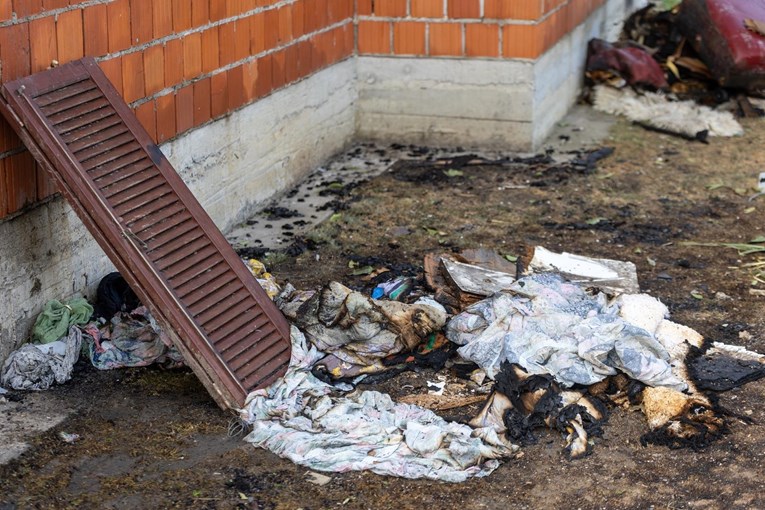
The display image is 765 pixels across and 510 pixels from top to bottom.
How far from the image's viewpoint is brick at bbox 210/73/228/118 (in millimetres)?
7031

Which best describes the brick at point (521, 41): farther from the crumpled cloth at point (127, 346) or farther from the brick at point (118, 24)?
the crumpled cloth at point (127, 346)

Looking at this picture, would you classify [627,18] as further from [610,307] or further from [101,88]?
[101,88]

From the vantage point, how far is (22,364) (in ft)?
17.0

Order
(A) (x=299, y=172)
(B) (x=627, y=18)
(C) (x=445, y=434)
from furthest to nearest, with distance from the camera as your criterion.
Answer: (B) (x=627, y=18) → (A) (x=299, y=172) → (C) (x=445, y=434)

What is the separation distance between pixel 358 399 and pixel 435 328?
704 millimetres

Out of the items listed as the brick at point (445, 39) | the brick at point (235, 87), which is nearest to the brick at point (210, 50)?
the brick at point (235, 87)

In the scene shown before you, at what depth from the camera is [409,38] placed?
30.6 feet

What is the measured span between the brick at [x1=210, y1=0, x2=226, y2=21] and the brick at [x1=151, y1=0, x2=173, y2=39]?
514 mm

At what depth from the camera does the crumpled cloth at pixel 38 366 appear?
17.0 ft

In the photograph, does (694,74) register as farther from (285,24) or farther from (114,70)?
(114,70)

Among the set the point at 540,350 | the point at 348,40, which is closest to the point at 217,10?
the point at 348,40

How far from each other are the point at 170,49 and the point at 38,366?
2230 millimetres

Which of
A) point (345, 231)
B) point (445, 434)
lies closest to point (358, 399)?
point (445, 434)

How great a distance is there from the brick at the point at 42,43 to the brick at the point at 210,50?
1.63m
